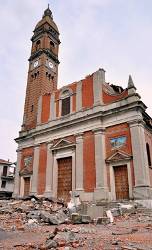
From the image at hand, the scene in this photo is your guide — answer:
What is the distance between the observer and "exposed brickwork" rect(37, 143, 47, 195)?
65.8 ft

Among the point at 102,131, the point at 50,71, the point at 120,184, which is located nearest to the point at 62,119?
the point at 102,131

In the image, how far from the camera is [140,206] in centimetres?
1362

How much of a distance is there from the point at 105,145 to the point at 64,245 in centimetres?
1287

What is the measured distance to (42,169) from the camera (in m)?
20.7

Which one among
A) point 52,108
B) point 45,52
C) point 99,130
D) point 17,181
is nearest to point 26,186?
point 17,181

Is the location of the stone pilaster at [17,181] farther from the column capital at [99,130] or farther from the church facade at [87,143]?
the column capital at [99,130]

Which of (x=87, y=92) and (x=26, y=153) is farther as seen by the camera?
(x=26, y=153)

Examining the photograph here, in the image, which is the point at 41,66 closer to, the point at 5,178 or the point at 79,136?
the point at 79,136

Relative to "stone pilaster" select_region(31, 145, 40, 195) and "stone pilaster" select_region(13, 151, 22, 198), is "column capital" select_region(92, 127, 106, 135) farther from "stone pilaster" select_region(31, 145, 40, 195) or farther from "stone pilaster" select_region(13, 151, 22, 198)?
"stone pilaster" select_region(13, 151, 22, 198)

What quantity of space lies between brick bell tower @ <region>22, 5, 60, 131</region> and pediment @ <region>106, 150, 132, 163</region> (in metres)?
10.5

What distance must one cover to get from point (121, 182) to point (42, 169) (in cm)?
768

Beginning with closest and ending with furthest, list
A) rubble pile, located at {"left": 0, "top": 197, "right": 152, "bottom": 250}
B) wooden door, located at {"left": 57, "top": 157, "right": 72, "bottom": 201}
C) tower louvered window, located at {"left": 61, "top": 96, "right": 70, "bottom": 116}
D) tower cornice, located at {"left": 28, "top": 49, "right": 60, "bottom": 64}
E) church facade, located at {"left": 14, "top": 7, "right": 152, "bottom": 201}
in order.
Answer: rubble pile, located at {"left": 0, "top": 197, "right": 152, "bottom": 250}, church facade, located at {"left": 14, "top": 7, "right": 152, "bottom": 201}, wooden door, located at {"left": 57, "top": 157, "right": 72, "bottom": 201}, tower louvered window, located at {"left": 61, "top": 96, "right": 70, "bottom": 116}, tower cornice, located at {"left": 28, "top": 49, "right": 60, "bottom": 64}

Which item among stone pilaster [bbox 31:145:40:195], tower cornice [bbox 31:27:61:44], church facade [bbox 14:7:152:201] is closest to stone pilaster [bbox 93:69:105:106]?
church facade [bbox 14:7:152:201]

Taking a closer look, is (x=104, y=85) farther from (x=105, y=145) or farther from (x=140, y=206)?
(x=140, y=206)
